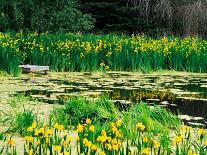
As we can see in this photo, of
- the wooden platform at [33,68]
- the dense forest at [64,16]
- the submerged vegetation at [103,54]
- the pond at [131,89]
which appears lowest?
the pond at [131,89]

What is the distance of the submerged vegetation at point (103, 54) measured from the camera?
39.0ft

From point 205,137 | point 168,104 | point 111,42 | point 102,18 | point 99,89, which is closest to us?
point 205,137

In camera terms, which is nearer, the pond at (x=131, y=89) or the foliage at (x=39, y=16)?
the pond at (x=131, y=89)

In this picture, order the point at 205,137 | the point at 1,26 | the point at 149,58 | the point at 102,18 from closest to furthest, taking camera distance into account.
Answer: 1. the point at 205,137
2. the point at 149,58
3. the point at 1,26
4. the point at 102,18

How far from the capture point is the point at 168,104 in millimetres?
7199

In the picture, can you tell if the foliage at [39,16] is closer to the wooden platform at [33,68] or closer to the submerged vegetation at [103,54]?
the submerged vegetation at [103,54]

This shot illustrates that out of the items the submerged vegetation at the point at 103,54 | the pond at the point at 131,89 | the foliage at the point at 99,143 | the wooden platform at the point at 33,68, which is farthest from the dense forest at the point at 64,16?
the foliage at the point at 99,143

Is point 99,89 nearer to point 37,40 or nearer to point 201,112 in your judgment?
point 201,112

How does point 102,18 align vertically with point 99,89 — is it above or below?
above

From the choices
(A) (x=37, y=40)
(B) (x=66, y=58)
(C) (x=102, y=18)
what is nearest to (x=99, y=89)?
(B) (x=66, y=58)

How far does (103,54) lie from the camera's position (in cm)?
1257

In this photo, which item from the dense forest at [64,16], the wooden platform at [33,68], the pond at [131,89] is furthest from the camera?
the dense forest at [64,16]

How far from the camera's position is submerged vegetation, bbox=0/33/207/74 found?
1189cm

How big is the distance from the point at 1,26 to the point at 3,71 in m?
9.47
